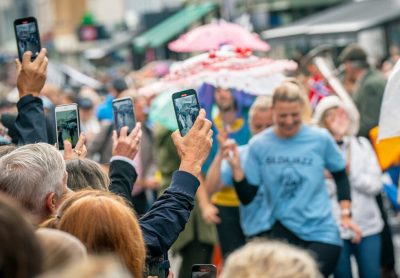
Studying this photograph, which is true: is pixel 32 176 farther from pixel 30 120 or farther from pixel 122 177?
pixel 30 120

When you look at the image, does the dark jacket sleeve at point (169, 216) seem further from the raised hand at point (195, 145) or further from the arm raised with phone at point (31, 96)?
the arm raised with phone at point (31, 96)

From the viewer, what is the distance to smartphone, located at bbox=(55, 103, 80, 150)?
6.32 metres

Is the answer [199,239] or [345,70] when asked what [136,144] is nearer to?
[199,239]

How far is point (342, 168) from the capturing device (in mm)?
8992

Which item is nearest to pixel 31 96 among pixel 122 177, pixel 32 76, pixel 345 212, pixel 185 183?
pixel 32 76

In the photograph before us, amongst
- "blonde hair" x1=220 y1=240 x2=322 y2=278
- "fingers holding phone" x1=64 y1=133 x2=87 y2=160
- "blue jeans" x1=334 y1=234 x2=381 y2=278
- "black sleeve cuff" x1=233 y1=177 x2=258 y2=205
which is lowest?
"blue jeans" x1=334 y1=234 x2=381 y2=278

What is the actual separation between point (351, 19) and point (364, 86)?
1080 cm

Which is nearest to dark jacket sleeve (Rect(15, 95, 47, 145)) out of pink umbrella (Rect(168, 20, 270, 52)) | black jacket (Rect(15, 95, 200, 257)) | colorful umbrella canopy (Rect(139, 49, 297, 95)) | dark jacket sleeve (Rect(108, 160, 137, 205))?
dark jacket sleeve (Rect(108, 160, 137, 205))

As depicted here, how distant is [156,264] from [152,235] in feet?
0.48

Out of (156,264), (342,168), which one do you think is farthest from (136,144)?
(342,168)

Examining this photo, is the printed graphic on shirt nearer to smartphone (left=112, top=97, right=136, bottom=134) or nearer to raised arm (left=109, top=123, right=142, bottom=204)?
smartphone (left=112, top=97, right=136, bottom=134)

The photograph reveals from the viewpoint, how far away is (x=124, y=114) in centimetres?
654

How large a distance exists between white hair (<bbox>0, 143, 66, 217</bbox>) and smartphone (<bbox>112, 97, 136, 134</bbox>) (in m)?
1.44

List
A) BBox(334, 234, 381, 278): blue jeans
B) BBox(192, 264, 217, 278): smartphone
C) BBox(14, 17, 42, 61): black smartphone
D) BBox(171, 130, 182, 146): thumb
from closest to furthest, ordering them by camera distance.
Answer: BBox(192, 264, 217, 278): smartphone, BBox(171, 130, 182, 146): thumb, BBox(14, 17, 42, 61): black smartphone, BBox(334, 234, 381, 278): blue jeans
